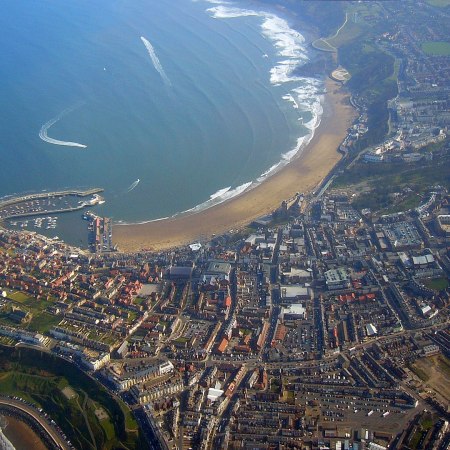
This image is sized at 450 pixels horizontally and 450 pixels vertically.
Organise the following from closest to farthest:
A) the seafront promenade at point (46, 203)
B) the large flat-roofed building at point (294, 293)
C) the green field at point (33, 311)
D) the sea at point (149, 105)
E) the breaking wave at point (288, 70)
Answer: the green field at point (33, 311) < the large flat-roofed building at point (294, 293) < the seafront promenade at point (46, 203) < the sea at point (149, 105) < the breaking wave at point (288, 70)

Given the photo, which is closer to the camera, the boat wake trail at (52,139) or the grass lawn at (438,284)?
the grass lawn at (438,284)

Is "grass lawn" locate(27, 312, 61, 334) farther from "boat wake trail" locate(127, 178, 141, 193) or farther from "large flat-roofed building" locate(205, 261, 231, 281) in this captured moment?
"boat wake trail" locate(127, 178, 141, 193)

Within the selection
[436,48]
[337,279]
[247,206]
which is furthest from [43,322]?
[436,48]

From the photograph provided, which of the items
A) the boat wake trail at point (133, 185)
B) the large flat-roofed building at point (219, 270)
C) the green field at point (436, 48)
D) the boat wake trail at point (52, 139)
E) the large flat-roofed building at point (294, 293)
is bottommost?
the large flat-roofed building at point (294, 293)

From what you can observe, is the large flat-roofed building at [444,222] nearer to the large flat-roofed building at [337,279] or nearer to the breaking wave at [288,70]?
the large flat-roofed building at [337,279]

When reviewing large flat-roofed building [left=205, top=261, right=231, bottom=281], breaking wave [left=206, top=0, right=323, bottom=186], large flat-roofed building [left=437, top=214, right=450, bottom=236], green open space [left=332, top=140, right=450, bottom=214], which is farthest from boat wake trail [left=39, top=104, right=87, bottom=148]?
large flat-roofed building [left=437, top=214, right=450, bottom=236]

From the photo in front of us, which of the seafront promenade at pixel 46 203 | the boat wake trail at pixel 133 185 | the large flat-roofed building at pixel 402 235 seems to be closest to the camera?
the large flat-roofed building at pixel 402 235

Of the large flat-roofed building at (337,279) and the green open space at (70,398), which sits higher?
the large flat-roofed building at (337,279)

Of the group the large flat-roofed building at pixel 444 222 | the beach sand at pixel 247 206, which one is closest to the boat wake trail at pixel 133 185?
the beach sand at pixel 247 206
